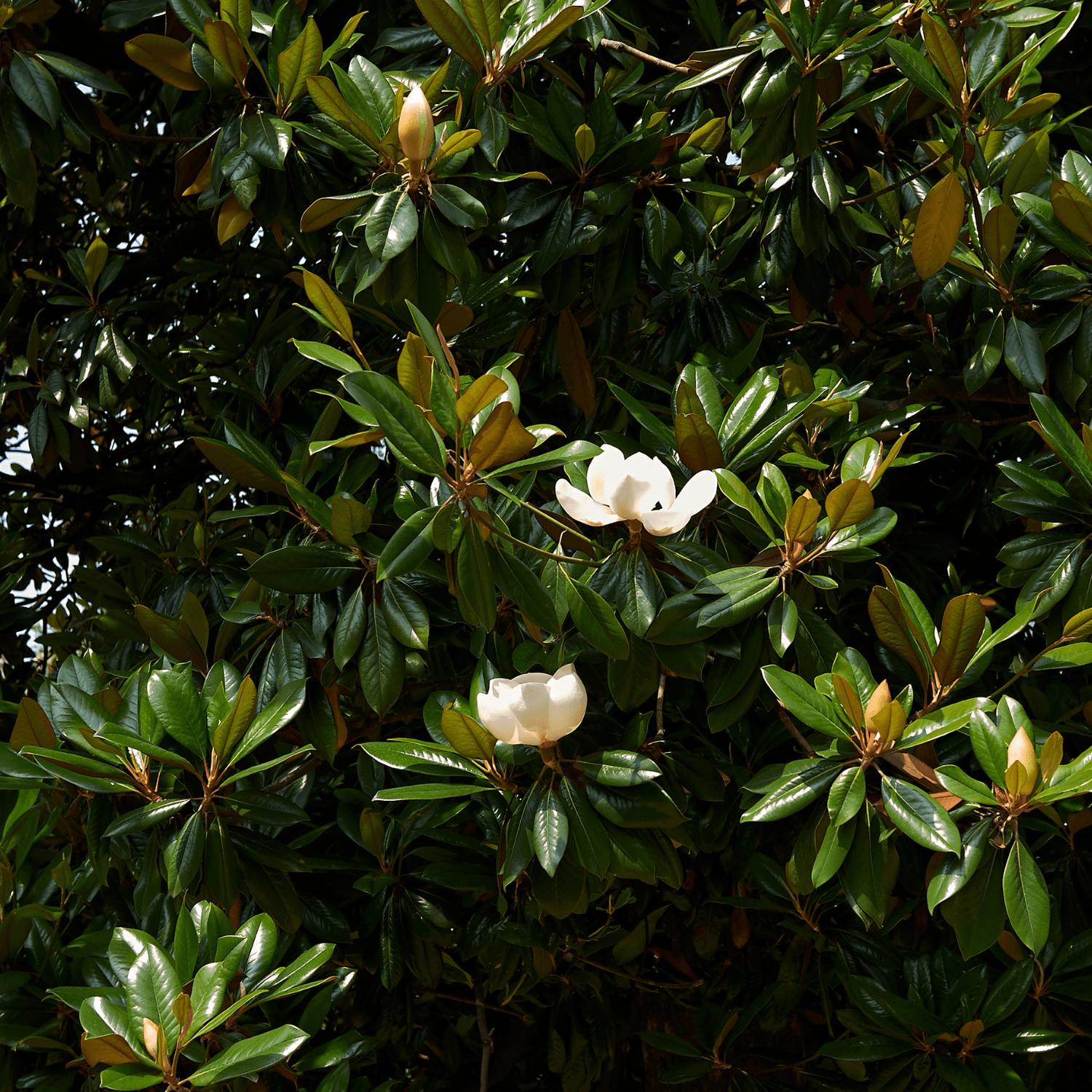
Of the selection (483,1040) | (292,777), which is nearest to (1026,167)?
(292,777)

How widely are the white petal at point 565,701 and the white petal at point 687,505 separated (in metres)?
0.19

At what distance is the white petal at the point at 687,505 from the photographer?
119 cm

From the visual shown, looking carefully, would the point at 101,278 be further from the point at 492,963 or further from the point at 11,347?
the point at 492,963

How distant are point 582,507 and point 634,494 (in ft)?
0.21

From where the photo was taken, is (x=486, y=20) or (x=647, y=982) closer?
(x=486, y=20)

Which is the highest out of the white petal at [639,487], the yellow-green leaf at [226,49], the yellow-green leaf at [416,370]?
the yellow-green leaf at [226,49]

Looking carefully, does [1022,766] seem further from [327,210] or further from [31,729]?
[31,729]

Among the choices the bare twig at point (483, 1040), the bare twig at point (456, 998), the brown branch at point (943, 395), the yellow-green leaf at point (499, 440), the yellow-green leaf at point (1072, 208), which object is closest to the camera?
the yellow-green leaf at point (499, 440)

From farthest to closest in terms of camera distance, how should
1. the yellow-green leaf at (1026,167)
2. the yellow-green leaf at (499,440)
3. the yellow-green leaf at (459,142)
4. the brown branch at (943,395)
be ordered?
the brown branch at (943,395)
the yellow-green leaf at (1026,167)
the yellow-green leaf at (459,142)
the yellow-green leaf at (499,440)

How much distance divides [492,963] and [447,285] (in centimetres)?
118

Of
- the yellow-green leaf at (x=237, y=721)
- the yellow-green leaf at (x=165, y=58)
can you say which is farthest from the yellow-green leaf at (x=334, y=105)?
the yellow-green leaf at (x=237, y=721)

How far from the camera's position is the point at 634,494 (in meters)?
1.19

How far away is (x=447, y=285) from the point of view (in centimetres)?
153

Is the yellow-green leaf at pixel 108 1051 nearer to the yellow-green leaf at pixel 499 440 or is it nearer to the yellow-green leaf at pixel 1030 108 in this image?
the yellow-green leaf at pixel 499 440
